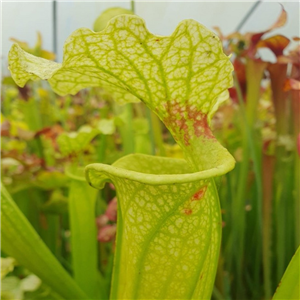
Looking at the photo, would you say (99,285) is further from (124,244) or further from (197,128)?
(197,128)

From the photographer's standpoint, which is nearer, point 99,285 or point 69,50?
point 69,50

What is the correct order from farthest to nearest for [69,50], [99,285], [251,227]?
1. [251,227]
2. [99,285]
3. [69,50]

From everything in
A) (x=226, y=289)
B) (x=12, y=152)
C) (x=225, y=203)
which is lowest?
(x=226, y=289)

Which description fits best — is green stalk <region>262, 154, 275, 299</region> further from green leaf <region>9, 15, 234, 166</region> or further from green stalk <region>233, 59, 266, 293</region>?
green leaf <region>9, 15, 234, 166</region>

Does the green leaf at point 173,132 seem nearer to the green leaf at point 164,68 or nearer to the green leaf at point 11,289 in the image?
the green leaf at point 164,68

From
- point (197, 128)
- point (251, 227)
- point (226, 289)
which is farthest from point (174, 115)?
point (251, 227)

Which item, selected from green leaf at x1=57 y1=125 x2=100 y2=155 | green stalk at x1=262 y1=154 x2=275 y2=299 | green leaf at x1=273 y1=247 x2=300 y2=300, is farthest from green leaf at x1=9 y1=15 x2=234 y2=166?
green stalk at x1=262 y1=154 x2=275 y2=299

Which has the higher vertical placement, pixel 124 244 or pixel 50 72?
pixel 50 72

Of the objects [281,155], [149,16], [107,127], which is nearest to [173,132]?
[107,127]
